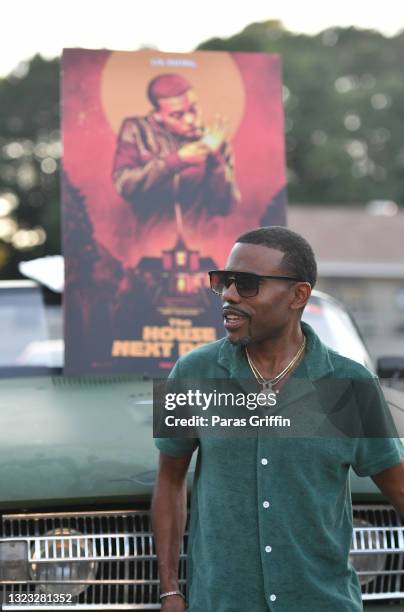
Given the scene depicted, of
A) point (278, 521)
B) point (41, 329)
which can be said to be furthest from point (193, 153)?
point (278, 521)

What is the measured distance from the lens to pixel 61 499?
3.00m

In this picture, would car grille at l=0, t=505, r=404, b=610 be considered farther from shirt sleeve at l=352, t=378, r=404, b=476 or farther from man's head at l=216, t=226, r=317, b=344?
man's head at l=216, t=226, r=317, b=344

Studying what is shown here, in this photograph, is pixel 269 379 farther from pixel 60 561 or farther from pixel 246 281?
pixel 60 561

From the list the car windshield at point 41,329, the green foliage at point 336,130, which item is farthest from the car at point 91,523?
the green foliage at point 336,130

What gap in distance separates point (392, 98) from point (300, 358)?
4843 cm

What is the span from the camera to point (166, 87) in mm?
4855

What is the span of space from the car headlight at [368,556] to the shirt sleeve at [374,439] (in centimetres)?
58

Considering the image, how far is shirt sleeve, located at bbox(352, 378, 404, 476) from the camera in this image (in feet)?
8.55

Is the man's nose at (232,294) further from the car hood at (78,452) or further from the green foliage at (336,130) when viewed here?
the green foliage at (336,130)

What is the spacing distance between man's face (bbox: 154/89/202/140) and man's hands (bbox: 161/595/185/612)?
257cm

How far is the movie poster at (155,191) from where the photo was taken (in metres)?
4.60

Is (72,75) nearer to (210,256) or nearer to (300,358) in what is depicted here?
(210,256)

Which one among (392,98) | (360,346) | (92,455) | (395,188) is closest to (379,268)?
(395,188)

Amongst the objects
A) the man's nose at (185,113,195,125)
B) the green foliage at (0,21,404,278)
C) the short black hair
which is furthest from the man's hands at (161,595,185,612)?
the green foliage at (0,21,404,278)
